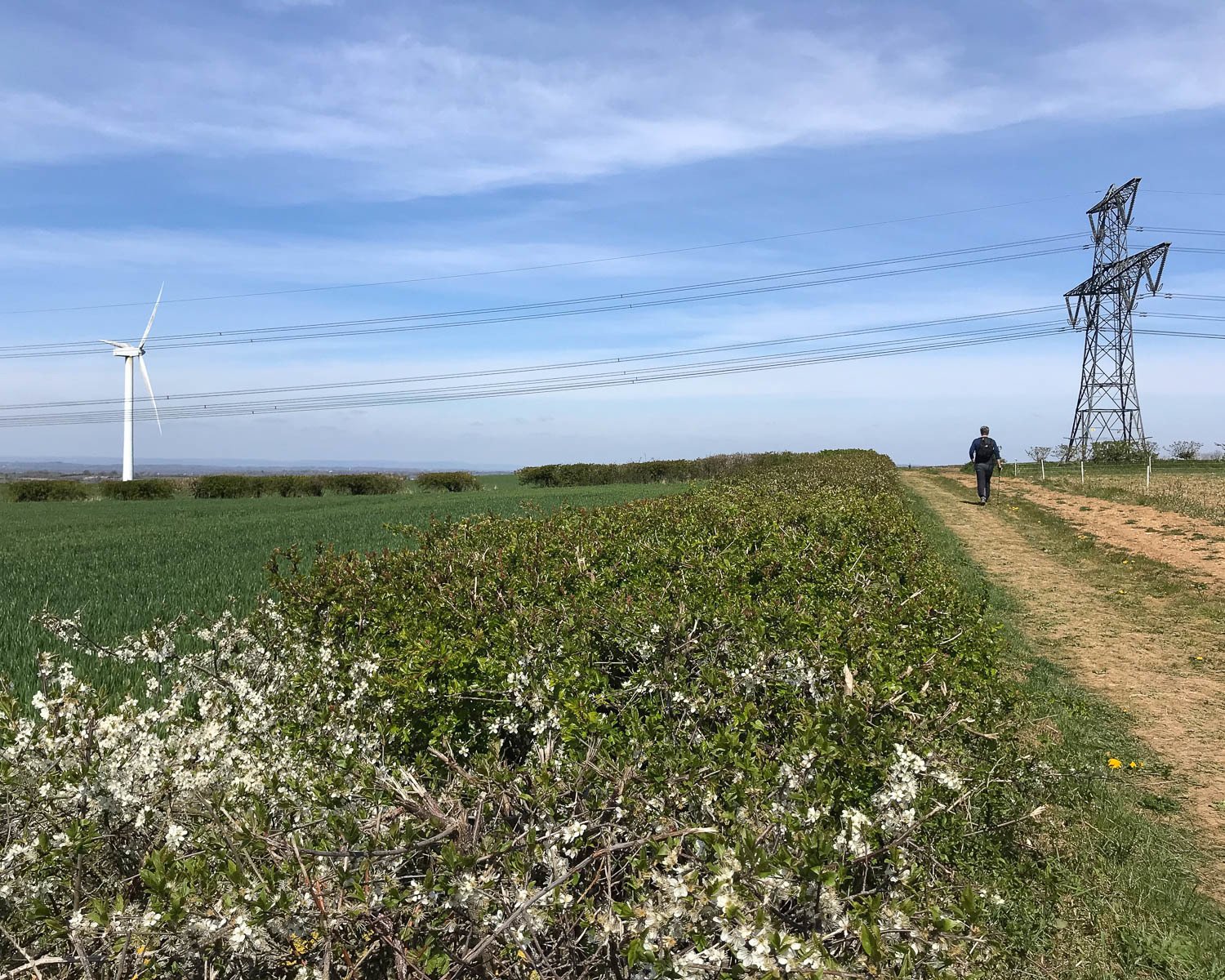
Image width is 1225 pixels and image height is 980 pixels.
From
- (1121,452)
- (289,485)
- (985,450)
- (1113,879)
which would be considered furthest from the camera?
(289,485)

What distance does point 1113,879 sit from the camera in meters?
3.68

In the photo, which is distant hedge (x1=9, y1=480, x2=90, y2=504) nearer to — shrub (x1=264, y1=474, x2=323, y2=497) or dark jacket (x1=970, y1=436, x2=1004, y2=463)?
shrub (x1=264, y1=474, x2=323, y2=497)

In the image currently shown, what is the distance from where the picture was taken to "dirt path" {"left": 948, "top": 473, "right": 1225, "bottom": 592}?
11829mm

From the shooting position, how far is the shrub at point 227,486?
1641 inches

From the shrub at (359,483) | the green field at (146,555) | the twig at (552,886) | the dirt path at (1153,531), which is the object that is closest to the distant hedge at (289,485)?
the shrub at (359,483)

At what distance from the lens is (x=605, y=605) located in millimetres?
3545

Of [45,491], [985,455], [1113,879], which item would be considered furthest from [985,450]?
[45,491]

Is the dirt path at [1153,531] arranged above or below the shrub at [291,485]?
below

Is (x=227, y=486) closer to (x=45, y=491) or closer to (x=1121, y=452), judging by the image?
(x=45, y=491)

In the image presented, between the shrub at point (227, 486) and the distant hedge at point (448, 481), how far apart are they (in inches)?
339

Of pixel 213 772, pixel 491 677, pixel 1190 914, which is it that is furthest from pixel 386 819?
pixel 1190 914

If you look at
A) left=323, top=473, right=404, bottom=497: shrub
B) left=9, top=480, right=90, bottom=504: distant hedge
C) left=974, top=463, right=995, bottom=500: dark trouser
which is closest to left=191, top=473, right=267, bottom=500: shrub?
left=323, top=473, right=404, bottom=497: shrub

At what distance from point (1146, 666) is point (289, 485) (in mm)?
42356

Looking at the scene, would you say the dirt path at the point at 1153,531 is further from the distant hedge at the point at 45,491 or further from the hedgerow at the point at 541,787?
the distant hedge at the point at 45,491
